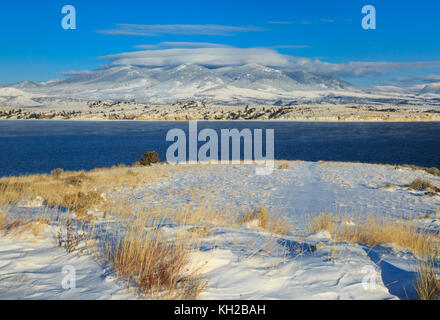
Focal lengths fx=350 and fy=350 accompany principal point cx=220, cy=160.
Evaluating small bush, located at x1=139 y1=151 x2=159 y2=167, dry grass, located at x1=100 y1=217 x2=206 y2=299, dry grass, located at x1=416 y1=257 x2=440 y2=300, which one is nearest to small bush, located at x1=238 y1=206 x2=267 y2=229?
dry grass, located at x1=100 y1=217 x2=206 y2=299

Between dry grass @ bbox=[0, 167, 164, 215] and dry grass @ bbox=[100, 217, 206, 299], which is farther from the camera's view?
dry grass @ bbox=[0, 167, 164, 215]

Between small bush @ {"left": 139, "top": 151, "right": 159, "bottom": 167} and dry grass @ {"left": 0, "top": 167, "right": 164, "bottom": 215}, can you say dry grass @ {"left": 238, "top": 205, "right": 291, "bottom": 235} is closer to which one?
dry grass @ {"left": 0, "top": 167, "right": 164, "bottom": 215}

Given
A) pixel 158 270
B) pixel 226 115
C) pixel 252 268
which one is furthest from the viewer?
pixel 226 115

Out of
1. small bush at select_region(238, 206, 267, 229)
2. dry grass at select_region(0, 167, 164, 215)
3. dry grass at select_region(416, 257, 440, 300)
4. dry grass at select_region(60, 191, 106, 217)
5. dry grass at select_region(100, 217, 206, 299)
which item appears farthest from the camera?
dry grass at select_region(0, 167, 164, 215)

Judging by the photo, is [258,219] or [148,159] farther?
[148,159]

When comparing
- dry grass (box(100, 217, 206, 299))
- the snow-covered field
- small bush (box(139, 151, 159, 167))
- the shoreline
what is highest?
the shoreline

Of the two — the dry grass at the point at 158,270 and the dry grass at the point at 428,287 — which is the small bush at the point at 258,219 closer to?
the dry grass at the point at 158,270

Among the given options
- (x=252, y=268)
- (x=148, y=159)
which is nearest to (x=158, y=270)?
(x=252, y=268)

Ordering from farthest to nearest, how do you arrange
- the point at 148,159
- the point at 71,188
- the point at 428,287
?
1. the point at 148,159
2. the point at 71,188
3. the point at 428,287

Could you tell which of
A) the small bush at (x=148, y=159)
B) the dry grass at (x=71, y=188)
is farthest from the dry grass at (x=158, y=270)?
the small bush at (x=148, y=159)

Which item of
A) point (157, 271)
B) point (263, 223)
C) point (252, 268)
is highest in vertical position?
point (157, 271)

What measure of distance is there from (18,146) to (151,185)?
1435 inches

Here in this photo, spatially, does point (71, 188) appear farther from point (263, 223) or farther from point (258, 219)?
point (263, 223)
